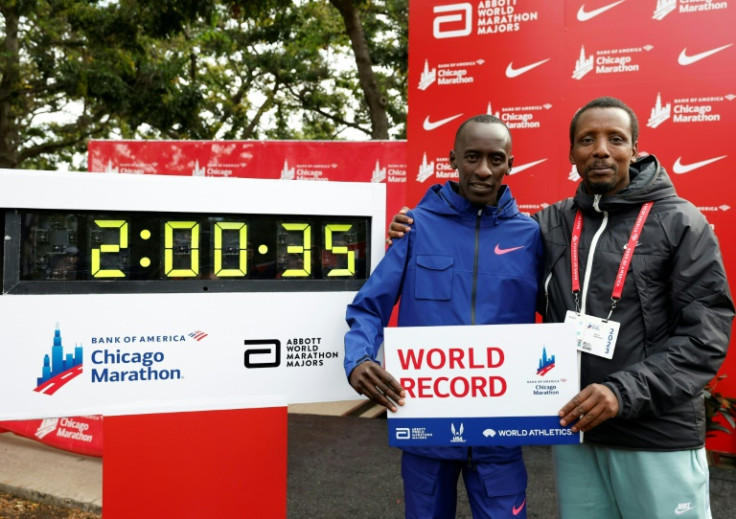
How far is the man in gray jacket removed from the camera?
194 cm

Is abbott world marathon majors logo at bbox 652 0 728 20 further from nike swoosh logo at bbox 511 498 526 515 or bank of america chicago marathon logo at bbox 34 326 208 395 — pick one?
bank of america chicago marathon logo at bbox 34 326 208 395

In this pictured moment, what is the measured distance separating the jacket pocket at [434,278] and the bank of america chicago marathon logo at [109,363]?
82cm

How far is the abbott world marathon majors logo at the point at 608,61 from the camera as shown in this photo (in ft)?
16.3

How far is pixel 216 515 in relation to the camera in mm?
2811

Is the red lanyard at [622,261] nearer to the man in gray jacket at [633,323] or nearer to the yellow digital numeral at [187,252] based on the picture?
the man in gray jacket at [633,323]

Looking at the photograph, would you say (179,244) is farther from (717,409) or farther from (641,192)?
(717,409)

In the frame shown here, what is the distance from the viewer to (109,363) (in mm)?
2338

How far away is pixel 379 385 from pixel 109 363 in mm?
988

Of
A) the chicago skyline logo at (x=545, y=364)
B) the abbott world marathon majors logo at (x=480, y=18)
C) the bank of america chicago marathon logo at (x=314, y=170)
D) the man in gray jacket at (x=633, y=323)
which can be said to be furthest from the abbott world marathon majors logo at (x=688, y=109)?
the bank of america chicago marathon logo at (x=314, y=170)

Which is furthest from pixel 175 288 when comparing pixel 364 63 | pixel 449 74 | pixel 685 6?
pixel 364 63

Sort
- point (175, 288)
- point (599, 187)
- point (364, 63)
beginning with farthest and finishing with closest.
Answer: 1. point (364, 63)
2. point (175, 288)
3. point (599, 187)

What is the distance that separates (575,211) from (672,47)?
3.31 m

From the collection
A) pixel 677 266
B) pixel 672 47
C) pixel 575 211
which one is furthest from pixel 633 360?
pixel 672 47

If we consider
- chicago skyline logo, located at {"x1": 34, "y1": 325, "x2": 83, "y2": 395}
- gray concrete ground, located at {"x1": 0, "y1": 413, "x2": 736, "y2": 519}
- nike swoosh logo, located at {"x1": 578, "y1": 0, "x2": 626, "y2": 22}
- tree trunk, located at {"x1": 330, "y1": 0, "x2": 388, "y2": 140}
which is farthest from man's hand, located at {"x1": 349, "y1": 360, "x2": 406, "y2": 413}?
tree trunk, located at {"x1": 330, "y1": 0, "x2": 388, "y2": 140}
